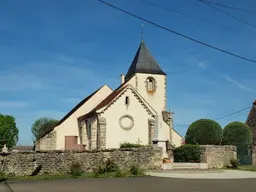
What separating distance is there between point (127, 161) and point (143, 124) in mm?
10314

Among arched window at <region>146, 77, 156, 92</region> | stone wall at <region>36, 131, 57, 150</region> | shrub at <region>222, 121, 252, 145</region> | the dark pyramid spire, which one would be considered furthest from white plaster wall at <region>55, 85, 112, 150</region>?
shrub at <region>222, 121, 252, 145</region>

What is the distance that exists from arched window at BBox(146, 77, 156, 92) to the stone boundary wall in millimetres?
19520

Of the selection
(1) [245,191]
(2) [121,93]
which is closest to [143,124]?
(2) [121,93]

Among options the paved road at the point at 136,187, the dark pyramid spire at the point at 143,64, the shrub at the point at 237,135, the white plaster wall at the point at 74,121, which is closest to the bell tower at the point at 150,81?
the dark pyramid spire at the point at 143,64

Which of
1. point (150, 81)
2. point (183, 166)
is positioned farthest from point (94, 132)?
point (150, 81)

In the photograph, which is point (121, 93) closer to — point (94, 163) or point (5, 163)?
point (94, 163)

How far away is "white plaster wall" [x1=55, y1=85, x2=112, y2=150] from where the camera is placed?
117 ft

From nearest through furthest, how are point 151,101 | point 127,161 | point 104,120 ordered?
1. point 127,161
2. point 104,120
3. point 151,101

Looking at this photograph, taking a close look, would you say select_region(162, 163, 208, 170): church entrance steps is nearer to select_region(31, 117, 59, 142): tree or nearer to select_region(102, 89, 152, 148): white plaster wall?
select_region(102, 89, 152, 148): white plaster wall

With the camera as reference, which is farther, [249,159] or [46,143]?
[46,143]

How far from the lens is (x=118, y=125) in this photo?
1201 inches

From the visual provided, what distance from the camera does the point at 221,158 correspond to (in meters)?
25.3

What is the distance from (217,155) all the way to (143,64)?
754 inches

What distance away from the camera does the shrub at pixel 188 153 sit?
978 inches
